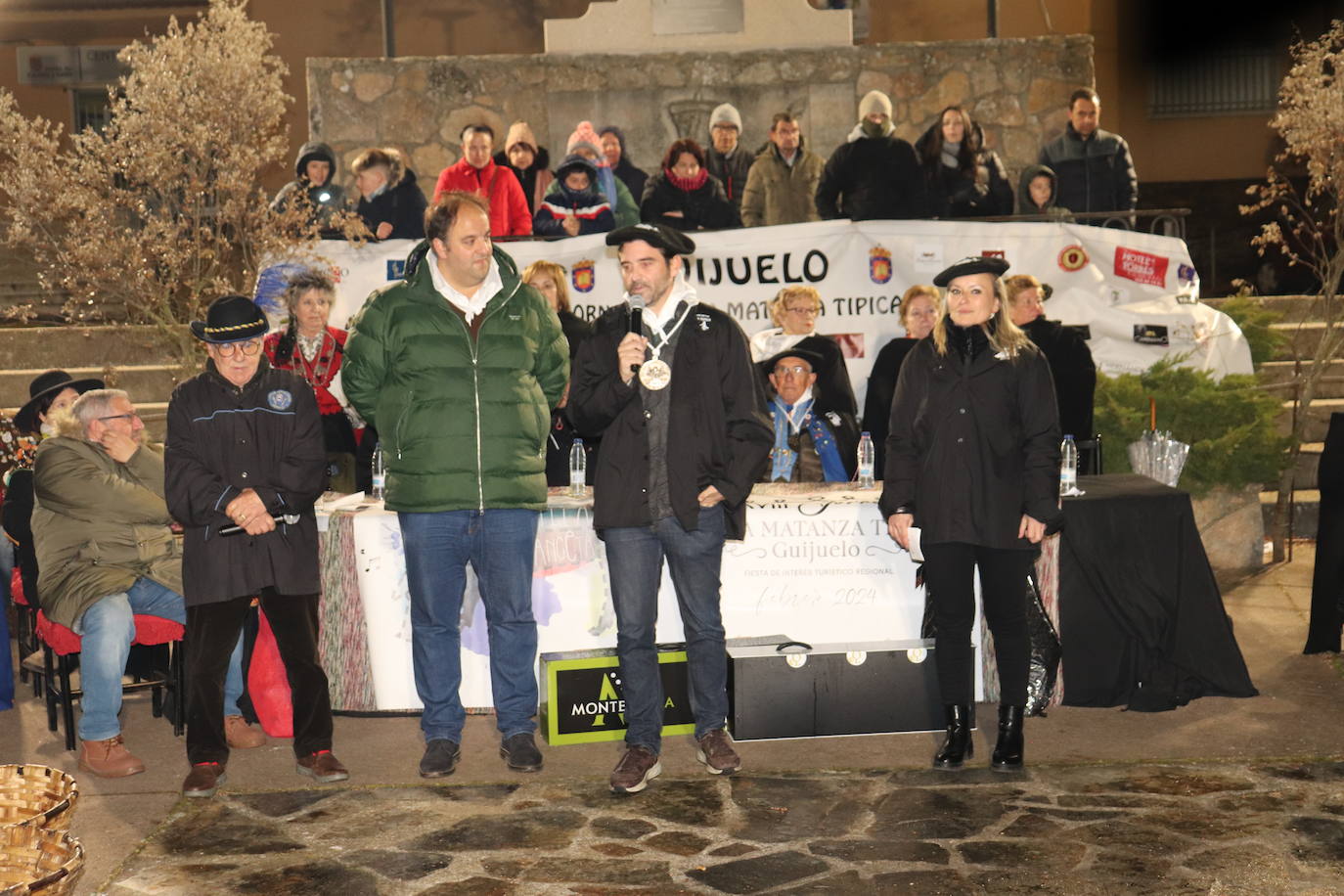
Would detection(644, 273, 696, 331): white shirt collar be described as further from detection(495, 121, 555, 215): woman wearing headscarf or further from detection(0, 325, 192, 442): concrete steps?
detection(0, 325, 192, 442): concrete steps

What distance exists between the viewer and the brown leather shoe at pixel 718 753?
565 centimetres

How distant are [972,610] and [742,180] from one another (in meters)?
6.28

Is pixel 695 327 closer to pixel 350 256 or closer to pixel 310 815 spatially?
pixel 310 815

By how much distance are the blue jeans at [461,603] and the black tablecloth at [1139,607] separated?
2.29 m

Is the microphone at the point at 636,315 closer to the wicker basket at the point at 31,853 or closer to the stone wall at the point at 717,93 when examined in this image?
the wicker basket at the point at 31,853

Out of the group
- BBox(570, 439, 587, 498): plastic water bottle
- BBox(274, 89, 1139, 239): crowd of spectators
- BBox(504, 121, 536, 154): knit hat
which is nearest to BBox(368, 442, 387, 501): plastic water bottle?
BBox(570, 439, 587, 498): plastic water bottle

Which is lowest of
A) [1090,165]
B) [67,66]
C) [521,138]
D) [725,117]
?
[1090,165]

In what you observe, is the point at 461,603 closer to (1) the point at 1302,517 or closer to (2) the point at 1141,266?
(2) the point at 1141,266

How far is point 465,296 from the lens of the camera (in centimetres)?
572

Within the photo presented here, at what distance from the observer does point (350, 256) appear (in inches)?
384

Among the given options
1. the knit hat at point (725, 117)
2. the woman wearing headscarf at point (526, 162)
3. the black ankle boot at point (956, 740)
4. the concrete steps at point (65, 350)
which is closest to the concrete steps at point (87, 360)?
the concrete steps at point (65, 350)

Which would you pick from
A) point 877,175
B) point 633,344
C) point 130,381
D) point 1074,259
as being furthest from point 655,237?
point 130,381

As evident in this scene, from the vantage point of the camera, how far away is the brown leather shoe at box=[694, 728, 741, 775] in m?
5.65

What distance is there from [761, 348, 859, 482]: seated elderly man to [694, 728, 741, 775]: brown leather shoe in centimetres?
187
